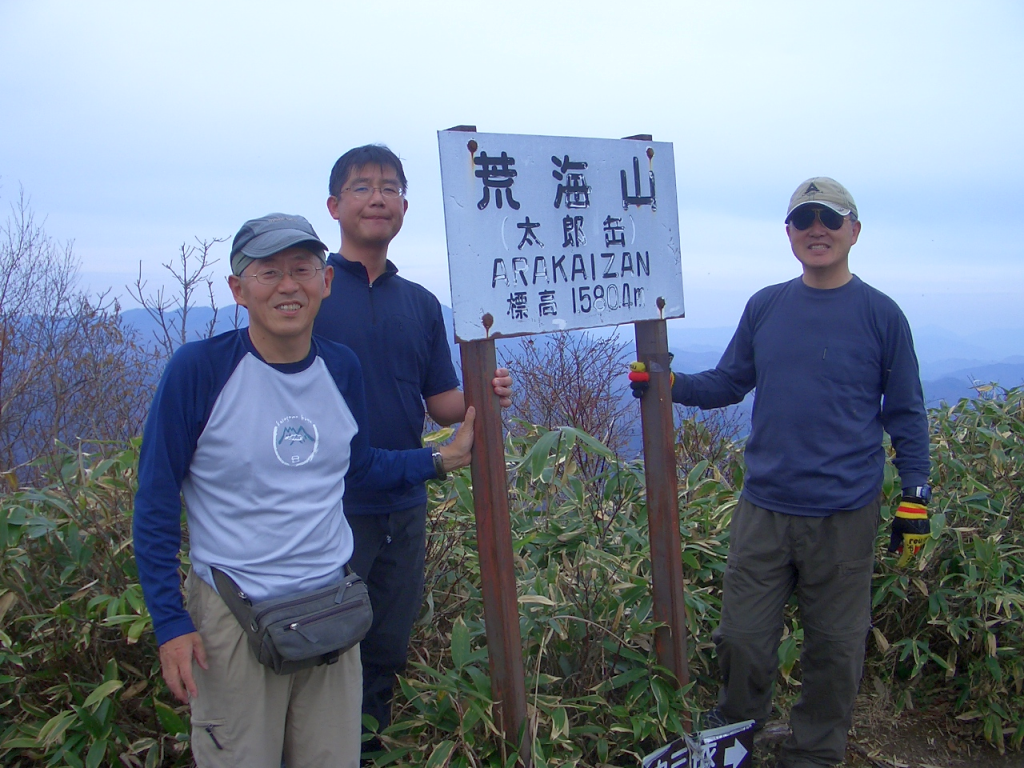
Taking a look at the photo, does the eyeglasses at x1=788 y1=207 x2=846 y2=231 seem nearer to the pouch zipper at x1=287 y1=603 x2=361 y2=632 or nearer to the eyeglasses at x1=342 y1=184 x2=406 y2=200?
the eyeglasses at x1=342 y1=184 x2=406 y2=200

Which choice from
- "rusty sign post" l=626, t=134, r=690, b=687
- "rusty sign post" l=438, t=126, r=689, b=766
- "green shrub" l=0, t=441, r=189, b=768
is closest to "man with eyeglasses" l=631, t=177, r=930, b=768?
"rusty sign post" l=626, t=134, r=690, b=687

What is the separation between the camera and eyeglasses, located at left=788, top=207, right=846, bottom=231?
107 inches

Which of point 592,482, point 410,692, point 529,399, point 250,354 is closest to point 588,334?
point 529,399

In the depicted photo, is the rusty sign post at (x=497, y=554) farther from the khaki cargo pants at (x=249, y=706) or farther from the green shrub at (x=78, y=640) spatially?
the green shrub at (x=78, y=640)

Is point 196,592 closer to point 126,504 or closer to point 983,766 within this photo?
point 126,504

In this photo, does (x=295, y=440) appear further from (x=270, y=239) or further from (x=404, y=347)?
(x=404, y=347)

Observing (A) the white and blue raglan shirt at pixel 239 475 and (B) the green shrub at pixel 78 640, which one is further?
(B) the green shrub at pixel 78 640

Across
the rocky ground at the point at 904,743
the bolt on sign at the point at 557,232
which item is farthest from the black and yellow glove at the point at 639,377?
the rocky ground at the point at 904,743

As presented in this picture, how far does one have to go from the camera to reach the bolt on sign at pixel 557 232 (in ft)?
7.30

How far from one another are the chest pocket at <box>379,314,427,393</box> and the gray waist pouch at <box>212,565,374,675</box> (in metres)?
0.77

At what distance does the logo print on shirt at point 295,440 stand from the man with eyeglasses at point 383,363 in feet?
1.68

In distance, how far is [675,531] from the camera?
275 cm

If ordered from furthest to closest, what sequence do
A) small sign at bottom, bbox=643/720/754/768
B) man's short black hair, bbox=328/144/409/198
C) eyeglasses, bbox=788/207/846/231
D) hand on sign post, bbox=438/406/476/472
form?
eyeglasses, bbox=788/207/846/231, small sign at bottom, bbox=643/720/754/768, man's short black hair, bbox=328/144/409/198, hand on sign post, bbox=438/406/476/472

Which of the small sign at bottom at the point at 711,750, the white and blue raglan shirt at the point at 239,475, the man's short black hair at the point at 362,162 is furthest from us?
the small sign at bottom at the point at 711,750
